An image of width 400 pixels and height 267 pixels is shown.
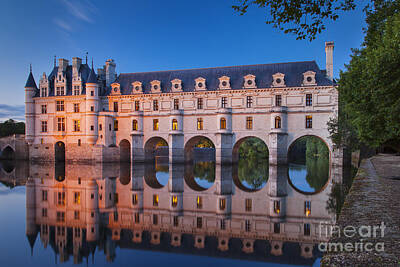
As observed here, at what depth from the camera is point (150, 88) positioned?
38406mm

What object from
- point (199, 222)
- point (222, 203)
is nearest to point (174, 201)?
point (222, 203)

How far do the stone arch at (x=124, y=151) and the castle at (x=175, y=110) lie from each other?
5.2 inches

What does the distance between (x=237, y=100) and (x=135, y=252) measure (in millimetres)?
27493

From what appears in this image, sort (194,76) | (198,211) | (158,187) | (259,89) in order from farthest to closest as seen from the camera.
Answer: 1. (194,76)
2. (259,89)
3. (158,187)
4. (198,211)

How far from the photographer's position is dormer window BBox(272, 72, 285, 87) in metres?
32.2

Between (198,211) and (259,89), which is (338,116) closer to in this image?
(259,89)

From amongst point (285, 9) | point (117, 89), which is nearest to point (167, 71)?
point (117, 89)

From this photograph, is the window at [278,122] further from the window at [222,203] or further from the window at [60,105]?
the window at [60,105]

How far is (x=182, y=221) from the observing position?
10.3 meters

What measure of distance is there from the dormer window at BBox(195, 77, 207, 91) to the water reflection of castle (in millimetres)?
20508

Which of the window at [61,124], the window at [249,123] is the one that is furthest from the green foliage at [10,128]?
the window at [249,123]

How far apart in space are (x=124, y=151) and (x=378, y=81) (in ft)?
108

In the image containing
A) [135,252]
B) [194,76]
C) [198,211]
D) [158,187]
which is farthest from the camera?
[194,76]

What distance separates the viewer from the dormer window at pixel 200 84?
115 feet
